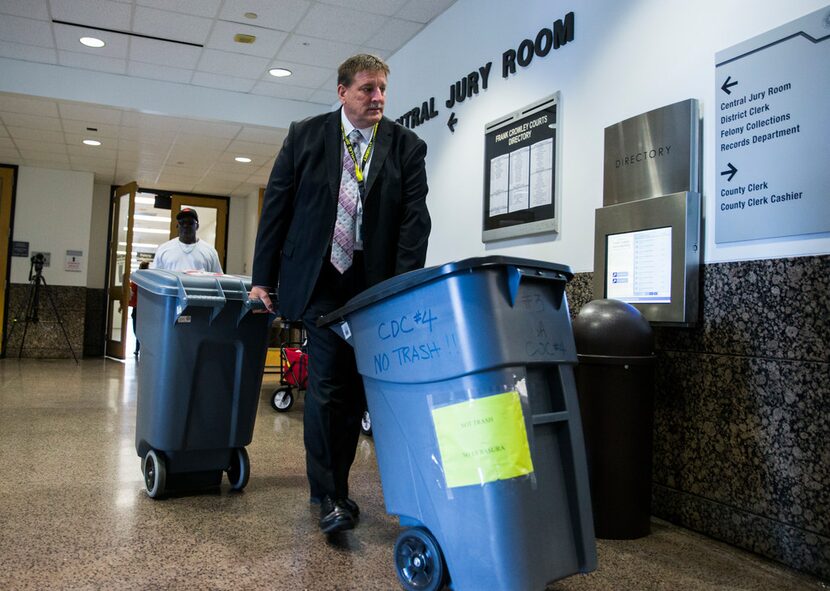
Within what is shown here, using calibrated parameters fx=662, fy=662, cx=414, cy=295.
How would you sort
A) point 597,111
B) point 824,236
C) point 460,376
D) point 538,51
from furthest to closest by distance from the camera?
point 538,51 < point 597,111 < point 824,236 < point 460,376

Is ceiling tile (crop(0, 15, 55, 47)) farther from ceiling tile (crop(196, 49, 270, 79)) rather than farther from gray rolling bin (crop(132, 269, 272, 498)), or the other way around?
gray rolling bin (crop(132, 269, 272, 498))

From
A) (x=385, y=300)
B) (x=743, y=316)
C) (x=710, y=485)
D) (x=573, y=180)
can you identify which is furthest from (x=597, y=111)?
(x=385, y=300)

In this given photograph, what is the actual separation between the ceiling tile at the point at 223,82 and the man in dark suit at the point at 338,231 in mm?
4245

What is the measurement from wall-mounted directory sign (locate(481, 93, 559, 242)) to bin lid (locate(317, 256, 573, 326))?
168cm

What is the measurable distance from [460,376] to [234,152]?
713 centimetres

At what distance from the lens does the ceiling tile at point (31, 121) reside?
666 cm

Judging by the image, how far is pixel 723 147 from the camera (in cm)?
222

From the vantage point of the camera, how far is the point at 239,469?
2.54 metres

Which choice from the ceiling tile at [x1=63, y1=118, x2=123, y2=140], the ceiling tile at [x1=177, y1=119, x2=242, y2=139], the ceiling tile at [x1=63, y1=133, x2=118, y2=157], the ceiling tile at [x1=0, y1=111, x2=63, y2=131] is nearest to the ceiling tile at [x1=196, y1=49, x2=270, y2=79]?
the ceiling tile at [x1=177, y1=119, x2=242, y2=139]

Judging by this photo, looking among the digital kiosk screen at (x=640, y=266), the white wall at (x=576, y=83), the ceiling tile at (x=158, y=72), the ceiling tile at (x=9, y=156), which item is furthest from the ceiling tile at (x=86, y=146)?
the digital kiosk screen at (x=640, y=266)

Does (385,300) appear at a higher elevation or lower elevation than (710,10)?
lower

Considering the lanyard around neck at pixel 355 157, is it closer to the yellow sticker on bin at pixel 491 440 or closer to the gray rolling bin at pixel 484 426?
the gray rolling bin at pixel 484 426

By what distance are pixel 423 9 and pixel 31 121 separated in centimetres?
475

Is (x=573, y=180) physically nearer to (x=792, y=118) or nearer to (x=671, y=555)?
(x=792, y=118)
